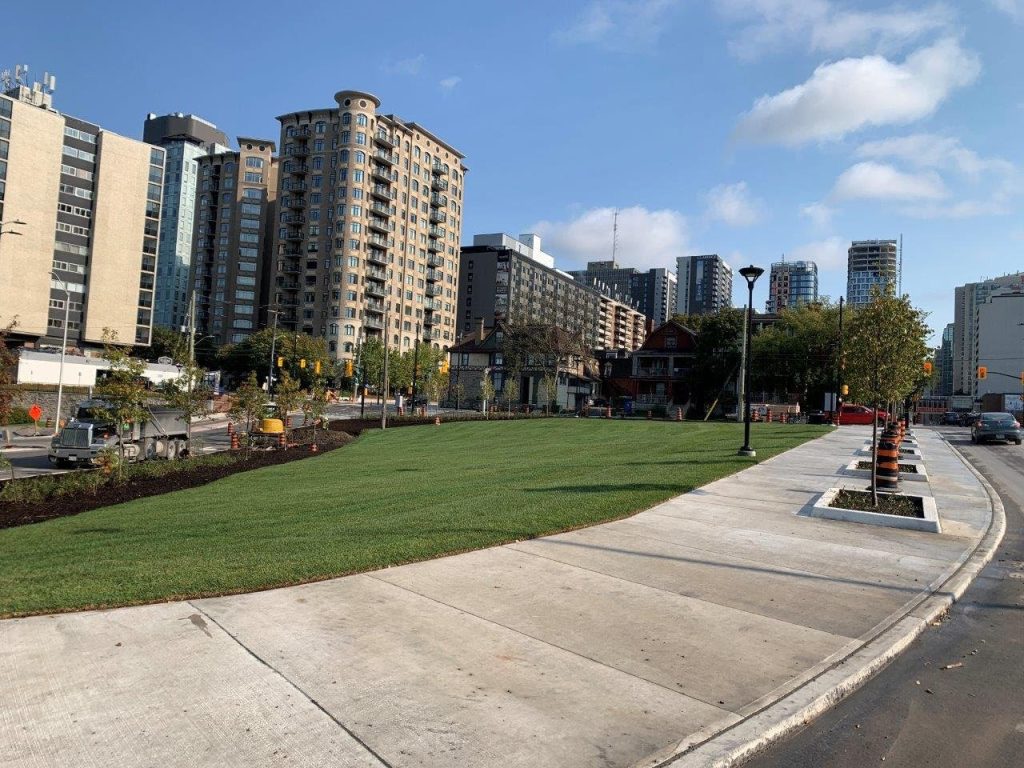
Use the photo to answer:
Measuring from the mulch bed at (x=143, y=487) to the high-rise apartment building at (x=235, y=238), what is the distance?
105913mm

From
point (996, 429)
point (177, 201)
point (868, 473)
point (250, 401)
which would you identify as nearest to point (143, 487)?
point (250, 401)

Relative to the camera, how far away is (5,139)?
77062 millimetres

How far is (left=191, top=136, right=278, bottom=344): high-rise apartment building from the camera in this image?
125 metres

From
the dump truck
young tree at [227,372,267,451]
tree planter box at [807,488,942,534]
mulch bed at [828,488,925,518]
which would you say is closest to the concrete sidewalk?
tree planter box at [807,488,942,534]

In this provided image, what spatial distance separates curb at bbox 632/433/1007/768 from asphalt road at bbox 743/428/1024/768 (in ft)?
0.23

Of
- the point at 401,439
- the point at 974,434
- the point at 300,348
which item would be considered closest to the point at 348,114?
the point at 300,348

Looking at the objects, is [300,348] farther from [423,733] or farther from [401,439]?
[423,733]

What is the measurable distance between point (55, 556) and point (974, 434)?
126 ft

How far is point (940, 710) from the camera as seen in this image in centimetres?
454

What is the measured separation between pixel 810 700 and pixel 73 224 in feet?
338

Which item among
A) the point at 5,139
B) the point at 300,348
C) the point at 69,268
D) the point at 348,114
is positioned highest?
the point at 348,114

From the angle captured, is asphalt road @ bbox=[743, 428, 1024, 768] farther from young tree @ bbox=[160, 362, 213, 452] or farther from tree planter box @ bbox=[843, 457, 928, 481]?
young tree @ bbox=[160, 362, 213, 452]

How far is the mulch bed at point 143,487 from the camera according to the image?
13820 millimetres

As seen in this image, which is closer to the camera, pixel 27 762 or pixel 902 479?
pixel 27 762
